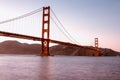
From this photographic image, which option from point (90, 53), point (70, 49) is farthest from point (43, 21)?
point (70, 49)

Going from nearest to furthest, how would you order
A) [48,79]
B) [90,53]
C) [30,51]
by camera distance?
[48,79] → [90,53] → [30,51]

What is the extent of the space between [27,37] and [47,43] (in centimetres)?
628

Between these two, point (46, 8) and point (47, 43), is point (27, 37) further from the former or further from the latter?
point (46, 8)

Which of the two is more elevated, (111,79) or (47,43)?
(47,43)

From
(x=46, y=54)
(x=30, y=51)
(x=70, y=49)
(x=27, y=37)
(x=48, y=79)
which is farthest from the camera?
(x=30, y=51)

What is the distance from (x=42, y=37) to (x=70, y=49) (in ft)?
252

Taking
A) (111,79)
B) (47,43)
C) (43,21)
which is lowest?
(111,79)

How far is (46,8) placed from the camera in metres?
50.3

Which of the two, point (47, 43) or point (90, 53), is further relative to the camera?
point (90, 53)

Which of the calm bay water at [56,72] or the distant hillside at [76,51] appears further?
the distant hillside at [76,51]

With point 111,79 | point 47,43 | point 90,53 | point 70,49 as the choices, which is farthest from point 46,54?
point 70,49

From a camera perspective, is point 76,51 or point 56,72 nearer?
point 56,72

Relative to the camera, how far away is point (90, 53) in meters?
107

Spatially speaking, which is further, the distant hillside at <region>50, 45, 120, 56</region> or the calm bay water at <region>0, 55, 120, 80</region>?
the distant hillside at <region>50, 45, 120, 56</region>
